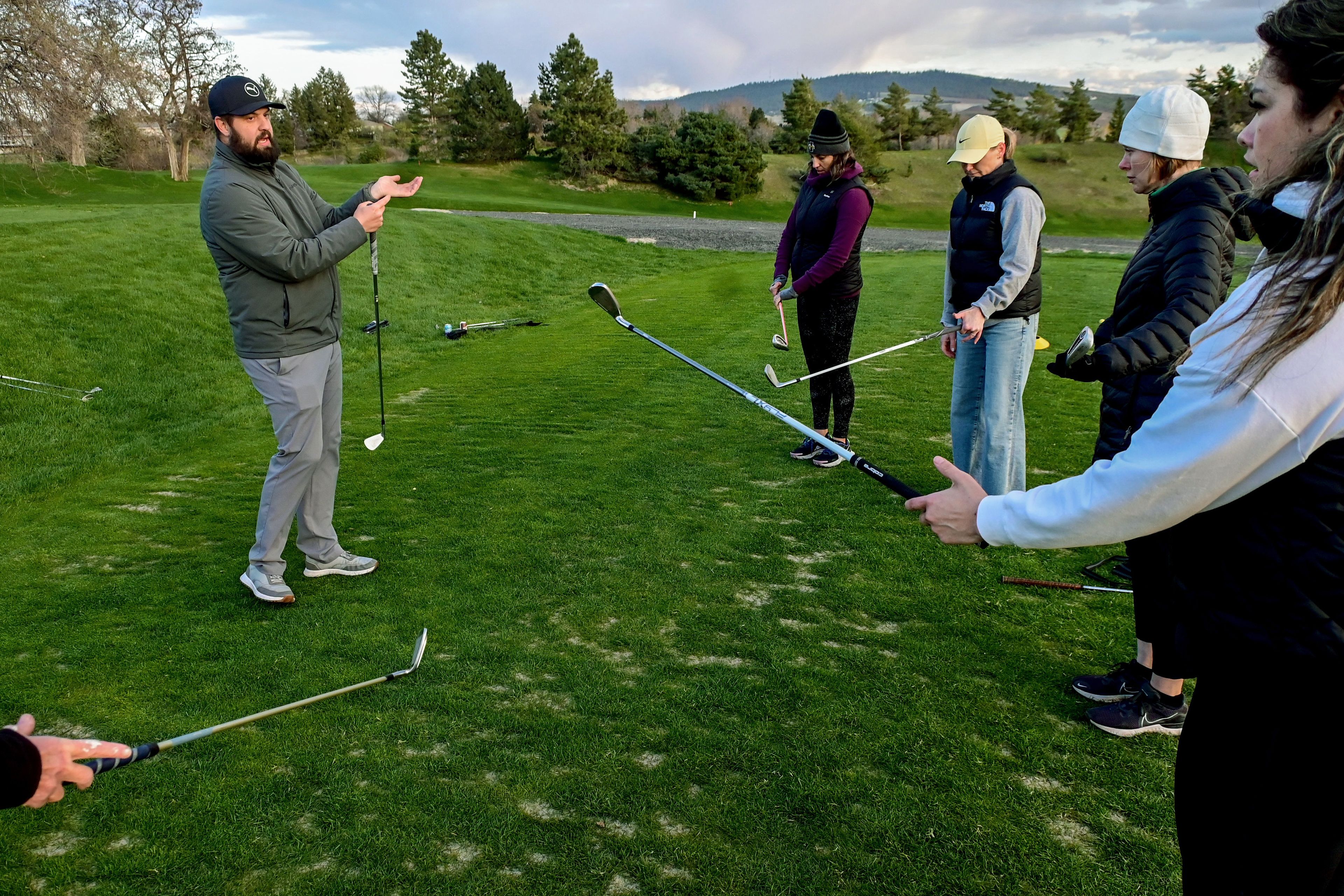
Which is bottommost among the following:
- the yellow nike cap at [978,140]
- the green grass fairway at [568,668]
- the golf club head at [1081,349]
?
the green grass fairway at [568,668]

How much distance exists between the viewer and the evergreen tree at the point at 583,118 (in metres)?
55.4

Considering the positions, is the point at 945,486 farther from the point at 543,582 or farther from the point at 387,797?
the point at 387,797

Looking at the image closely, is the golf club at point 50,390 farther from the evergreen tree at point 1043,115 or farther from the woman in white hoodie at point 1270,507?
the evergreen tree at point 1043,115

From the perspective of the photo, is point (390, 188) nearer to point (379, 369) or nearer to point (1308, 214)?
point (379, 369)

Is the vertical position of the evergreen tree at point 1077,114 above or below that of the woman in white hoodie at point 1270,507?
above

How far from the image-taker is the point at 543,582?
195 inches

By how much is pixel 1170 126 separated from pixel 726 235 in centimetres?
2953

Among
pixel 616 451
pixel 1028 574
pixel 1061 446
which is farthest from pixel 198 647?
pixel 1061 446

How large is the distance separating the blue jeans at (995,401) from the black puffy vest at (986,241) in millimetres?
132

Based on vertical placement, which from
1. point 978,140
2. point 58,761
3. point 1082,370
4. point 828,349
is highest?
point 978,140

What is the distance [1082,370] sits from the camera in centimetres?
338

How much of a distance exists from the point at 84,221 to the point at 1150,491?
19788 millimetres

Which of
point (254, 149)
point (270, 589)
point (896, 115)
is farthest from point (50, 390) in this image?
point (896, 115)

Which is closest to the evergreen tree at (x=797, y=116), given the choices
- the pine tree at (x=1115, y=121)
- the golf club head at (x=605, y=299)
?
the pine tree at (x=1115, y=121)
